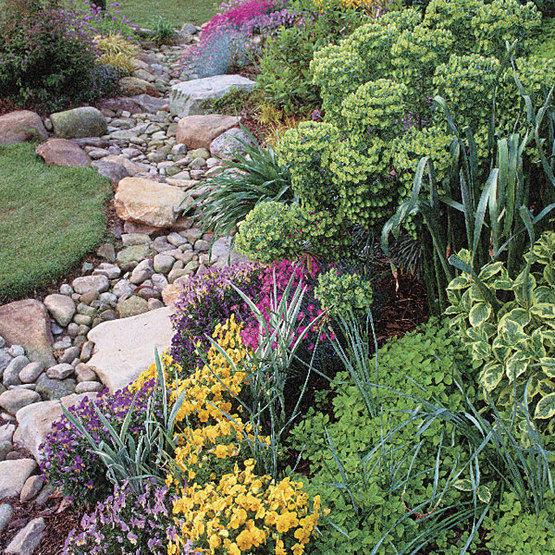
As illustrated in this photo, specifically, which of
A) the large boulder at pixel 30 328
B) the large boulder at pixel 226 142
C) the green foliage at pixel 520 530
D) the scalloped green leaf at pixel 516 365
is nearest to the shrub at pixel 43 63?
the large boulder at pixel 226 142

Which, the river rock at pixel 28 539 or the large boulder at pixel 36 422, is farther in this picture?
the large boulder at pixel 36 422

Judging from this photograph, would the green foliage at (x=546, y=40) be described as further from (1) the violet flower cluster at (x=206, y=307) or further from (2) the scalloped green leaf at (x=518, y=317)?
(2) the scalloped green leaf at (x=518, y=317)

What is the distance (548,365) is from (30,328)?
3.12 meters

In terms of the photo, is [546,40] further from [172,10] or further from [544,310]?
[172,10]

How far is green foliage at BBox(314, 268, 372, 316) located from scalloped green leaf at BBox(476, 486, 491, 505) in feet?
3.33

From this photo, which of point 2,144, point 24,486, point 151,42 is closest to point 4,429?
point 24,486

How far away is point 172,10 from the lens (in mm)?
11812

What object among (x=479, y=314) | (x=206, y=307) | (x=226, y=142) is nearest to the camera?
(x=479, y=314)

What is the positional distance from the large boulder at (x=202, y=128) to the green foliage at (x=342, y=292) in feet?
11.6

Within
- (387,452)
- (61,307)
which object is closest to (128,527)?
(387,452)

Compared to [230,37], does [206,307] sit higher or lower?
lower

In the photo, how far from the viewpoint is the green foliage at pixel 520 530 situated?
1.78 meters

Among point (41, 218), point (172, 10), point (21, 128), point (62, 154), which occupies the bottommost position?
point (41, 218)

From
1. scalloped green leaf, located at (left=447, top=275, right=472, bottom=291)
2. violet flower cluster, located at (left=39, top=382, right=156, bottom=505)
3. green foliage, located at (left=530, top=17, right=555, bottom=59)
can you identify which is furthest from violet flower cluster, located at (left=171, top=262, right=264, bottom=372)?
green foliage, located at (left=530, top=17, right=555, bottom=59)
